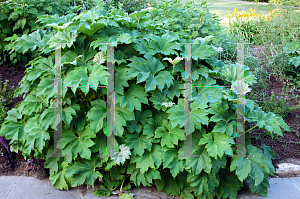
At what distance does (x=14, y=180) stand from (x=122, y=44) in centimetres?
185

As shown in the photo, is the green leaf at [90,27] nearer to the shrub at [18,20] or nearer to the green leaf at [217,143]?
the green leaf at [217,143]

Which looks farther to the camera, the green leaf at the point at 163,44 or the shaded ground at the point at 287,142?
the shaded ground at the point at 287,142

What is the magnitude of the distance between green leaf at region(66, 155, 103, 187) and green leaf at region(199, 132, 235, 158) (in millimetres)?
1052

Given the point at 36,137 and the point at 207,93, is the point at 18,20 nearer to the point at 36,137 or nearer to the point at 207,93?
the point at 36,137

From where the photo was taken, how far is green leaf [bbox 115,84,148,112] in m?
2.12

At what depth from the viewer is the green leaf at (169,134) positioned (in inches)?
84.7

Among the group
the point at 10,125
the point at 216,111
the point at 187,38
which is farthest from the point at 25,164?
the point at 187,38

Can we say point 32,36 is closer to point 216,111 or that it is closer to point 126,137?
point 126,137

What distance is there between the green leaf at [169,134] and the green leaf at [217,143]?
0.69 feet

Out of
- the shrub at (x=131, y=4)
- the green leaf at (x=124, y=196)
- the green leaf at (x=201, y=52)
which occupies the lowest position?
the green leaf at (x=124, y=196)

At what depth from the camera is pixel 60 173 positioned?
2383 mm

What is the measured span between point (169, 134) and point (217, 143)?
0.44 m

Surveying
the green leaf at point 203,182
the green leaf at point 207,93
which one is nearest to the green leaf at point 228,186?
the green leaf at point 203,182

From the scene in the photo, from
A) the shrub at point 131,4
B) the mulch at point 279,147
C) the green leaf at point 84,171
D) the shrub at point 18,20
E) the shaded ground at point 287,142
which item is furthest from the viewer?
the shrub at point 131,4
